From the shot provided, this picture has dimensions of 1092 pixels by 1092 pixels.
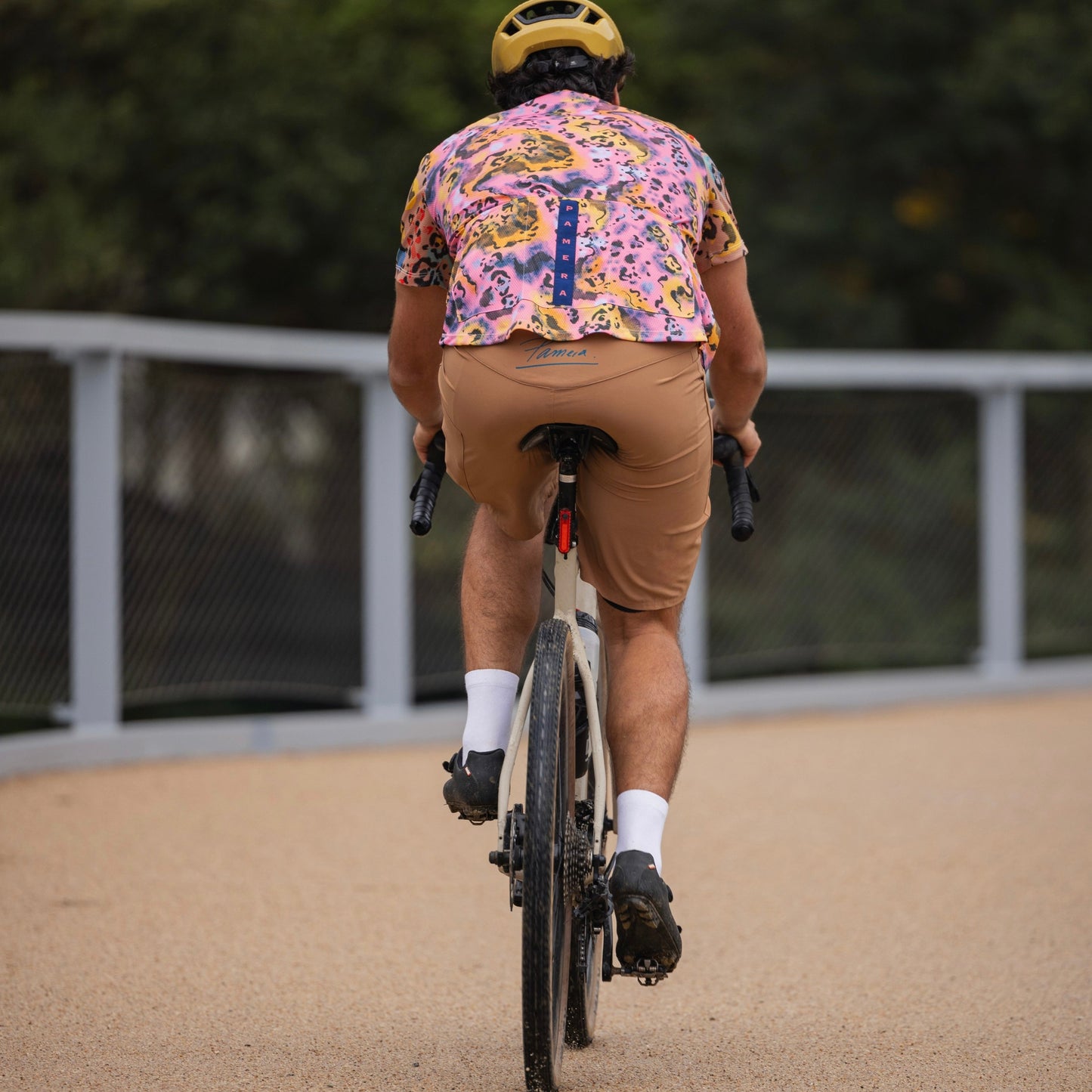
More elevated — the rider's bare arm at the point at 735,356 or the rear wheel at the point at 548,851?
the rider's bare arm at the point at 735,356

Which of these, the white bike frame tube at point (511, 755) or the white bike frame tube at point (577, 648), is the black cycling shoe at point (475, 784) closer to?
the white bike frame tube at point (511, 755)

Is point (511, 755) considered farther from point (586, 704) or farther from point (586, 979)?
point (586, 979)

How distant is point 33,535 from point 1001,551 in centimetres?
537

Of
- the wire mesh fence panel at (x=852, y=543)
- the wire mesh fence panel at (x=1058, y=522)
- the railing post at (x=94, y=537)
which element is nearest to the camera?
the railing post at (x=94, y=537)

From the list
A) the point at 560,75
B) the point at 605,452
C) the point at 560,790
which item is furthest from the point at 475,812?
the point at 560,75

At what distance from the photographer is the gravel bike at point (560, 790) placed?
287cm

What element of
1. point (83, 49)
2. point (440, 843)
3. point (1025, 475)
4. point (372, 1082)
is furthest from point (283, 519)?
point (83, 49)

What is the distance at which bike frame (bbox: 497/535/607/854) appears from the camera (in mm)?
3021

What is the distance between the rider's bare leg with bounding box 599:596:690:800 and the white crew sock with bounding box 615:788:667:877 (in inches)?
0.8

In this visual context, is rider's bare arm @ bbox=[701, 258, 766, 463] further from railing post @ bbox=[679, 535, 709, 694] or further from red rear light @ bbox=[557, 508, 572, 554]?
railing post @ bbox=[679, 535, 709, 694]

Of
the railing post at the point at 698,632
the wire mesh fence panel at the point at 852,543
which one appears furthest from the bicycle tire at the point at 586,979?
the wire mesh fence panel at the point at 852,543

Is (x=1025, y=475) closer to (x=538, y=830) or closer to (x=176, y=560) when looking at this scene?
(x=176, y=560)

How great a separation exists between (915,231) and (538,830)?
46.9ft
